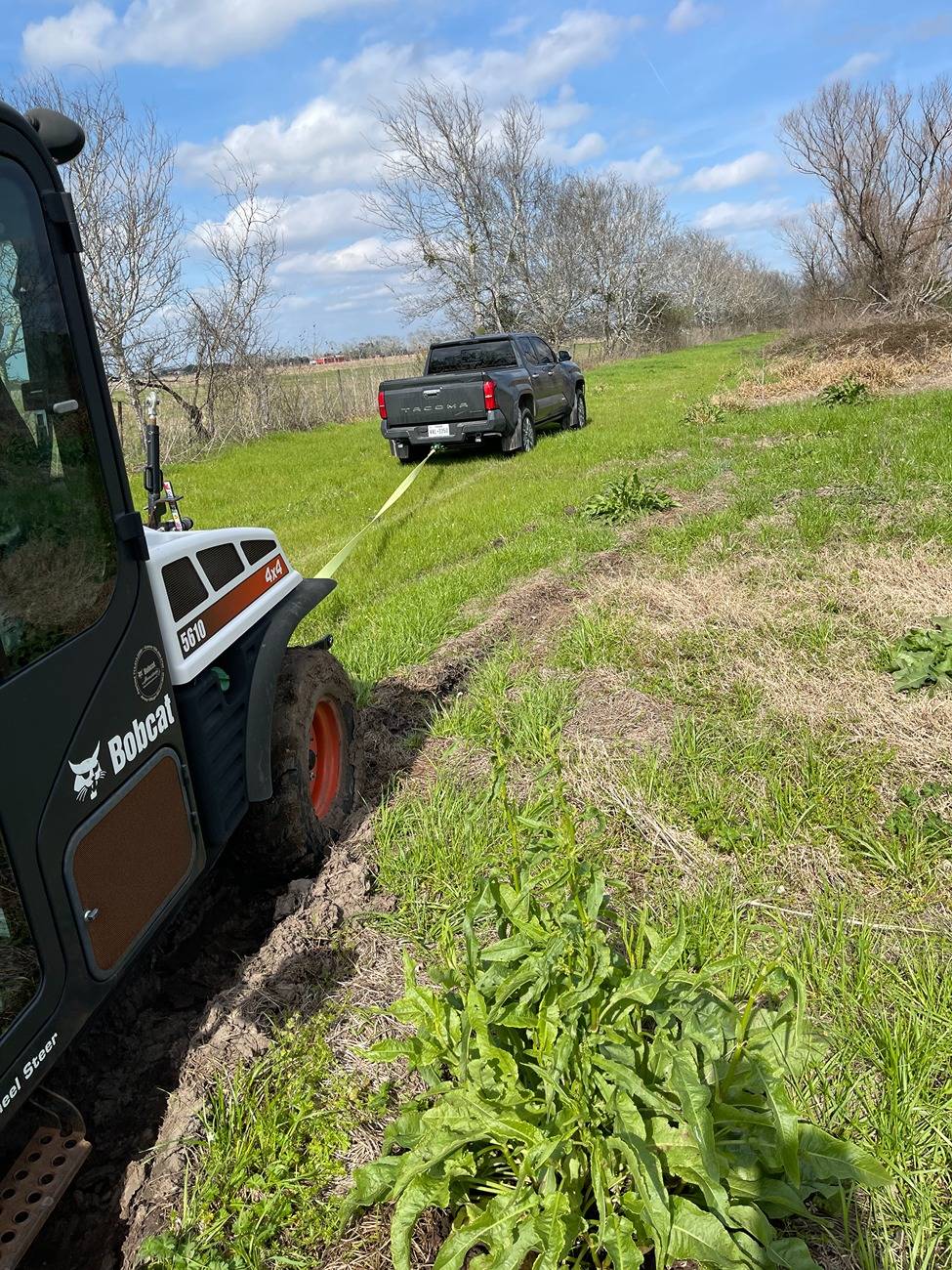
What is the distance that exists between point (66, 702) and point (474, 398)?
10491 mm

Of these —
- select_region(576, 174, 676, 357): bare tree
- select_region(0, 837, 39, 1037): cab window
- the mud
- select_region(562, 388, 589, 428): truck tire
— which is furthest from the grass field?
select_region(576, 174, 676, 357): bare tree

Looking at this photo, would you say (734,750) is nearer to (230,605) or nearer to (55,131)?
(230,605)

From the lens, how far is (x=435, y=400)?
1193 centimetres

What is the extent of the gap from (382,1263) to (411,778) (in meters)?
2.11

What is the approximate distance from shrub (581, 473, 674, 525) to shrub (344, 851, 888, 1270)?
6.13 m

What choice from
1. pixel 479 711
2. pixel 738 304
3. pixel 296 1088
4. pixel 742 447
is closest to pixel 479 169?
pixel 742 447

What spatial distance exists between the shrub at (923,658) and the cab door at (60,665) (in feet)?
11.2

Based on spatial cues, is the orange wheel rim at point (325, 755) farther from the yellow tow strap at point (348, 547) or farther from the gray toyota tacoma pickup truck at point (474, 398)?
the gray toyota tacoma pickup truck at point (474, 398)

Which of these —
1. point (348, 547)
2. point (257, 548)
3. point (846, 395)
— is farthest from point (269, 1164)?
point (846, 395)

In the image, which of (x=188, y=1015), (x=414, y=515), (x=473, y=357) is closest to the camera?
(x=188, y=1015)

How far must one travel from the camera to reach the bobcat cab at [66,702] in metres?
1.73

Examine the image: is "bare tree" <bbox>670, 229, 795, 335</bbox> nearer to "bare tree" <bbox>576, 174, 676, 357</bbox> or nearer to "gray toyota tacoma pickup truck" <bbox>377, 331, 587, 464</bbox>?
"bare tree" <bbox>576, 174, 676, 357</bbox>

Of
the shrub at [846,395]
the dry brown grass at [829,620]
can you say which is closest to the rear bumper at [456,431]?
the shrub at [846,395]

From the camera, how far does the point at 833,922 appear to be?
8.84 ft
